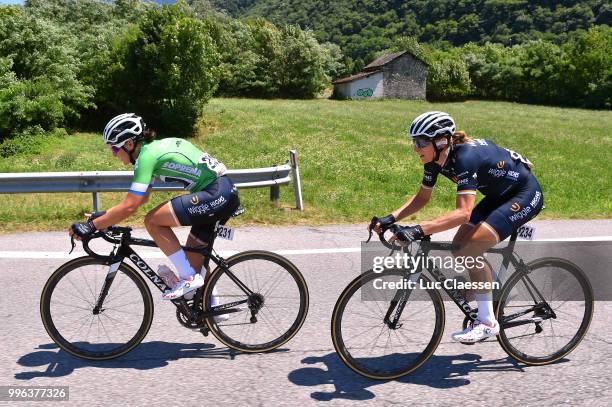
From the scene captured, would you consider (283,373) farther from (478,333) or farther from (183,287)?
(478,333)

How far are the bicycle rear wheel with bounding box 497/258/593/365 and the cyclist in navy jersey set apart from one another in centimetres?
22

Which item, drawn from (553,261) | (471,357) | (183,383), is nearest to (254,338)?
(183,383)

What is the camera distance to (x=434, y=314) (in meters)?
4.09

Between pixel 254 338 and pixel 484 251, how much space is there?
76.8 inches

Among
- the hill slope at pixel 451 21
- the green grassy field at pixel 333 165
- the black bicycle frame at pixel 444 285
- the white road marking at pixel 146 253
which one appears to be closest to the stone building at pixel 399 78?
the green grassy field at pixel 333 165

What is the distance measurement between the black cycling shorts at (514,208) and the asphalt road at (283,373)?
1.06 meters

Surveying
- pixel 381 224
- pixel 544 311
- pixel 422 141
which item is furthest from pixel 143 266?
pixel 544 311

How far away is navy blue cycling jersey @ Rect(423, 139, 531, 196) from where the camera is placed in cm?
392

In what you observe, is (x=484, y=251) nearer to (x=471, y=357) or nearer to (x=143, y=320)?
(x=471, y=357)

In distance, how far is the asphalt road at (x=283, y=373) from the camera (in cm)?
376

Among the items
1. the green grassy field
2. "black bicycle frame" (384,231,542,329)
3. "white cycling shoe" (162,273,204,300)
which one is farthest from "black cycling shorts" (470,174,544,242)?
the green grassy field

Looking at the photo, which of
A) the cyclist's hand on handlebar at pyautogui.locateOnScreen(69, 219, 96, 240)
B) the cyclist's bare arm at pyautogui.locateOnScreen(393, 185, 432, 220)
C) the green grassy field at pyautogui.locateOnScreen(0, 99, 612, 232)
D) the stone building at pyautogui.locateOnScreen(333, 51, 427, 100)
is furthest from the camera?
the stone building at pyautogui.locateOnScreen(333, 51, 427, 100)

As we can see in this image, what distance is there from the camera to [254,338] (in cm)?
456

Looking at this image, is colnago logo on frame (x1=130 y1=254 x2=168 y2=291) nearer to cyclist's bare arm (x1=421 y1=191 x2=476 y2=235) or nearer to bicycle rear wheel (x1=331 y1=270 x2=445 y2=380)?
bicycle rear wheel (x1=331 y1=270 x2=445 y2=380)
